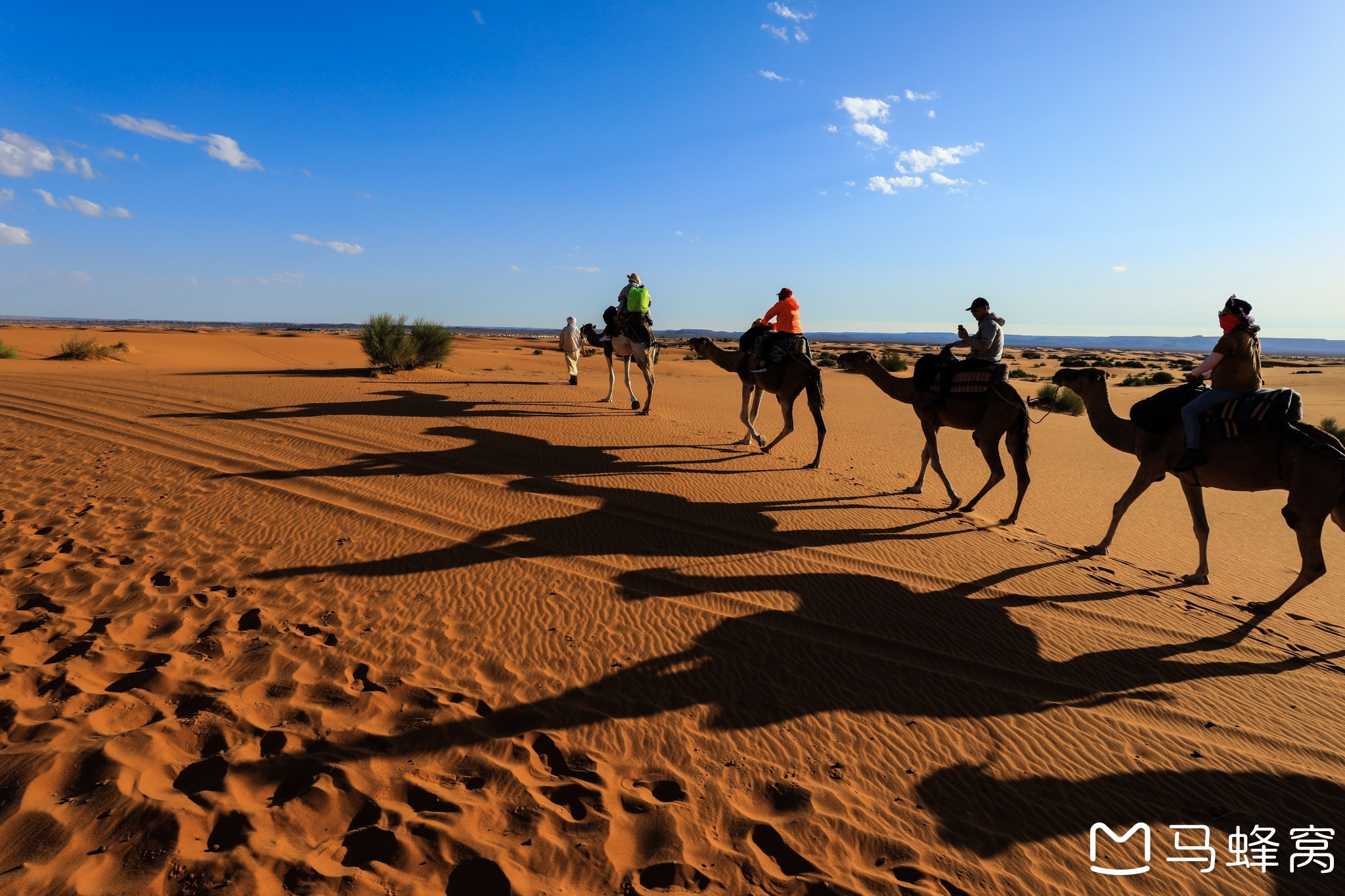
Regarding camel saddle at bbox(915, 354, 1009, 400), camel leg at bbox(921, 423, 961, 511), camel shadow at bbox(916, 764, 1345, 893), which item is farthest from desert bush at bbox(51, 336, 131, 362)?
camel shadow at bbox(916, 764, 1345, 893)

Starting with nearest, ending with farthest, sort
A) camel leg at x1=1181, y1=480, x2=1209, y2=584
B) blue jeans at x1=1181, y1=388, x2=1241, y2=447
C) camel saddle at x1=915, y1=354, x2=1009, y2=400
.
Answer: blue jeans at x1=1181, y1=388, x2=1241, y2=447, camel leg at x1=1181, y1=480, x2=1209, y2=584, camel saddle at x1=915, y1=354, x2=1009, y2=400

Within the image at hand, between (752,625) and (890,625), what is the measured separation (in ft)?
4.30

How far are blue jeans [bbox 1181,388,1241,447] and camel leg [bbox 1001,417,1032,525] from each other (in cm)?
215

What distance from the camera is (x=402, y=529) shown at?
24.3ft

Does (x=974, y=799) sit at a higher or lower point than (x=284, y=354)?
lower

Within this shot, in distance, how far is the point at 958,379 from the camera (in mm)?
9117

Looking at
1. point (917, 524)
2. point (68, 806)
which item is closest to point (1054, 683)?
point (917, 524)

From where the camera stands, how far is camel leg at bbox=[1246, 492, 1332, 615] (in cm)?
594

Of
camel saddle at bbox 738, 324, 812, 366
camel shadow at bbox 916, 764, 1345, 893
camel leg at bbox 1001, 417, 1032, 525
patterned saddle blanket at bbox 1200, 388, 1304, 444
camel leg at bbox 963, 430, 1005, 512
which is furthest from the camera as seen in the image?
camel saddle at bbox 738, 324, 812, 366

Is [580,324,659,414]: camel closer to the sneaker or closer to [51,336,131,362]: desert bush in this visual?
the sneaker

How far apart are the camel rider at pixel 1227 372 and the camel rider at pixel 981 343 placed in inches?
98.6

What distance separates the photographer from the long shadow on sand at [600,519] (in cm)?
693

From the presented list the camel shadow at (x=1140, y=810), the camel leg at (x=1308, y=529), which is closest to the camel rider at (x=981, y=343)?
the camel leg at (x=1308, y=529)

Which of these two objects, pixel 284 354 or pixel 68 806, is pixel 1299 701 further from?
pixel 284 354
